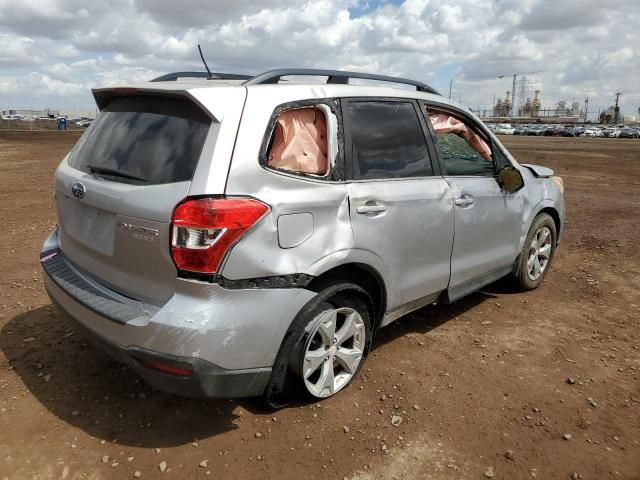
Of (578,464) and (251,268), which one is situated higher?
(251,268)

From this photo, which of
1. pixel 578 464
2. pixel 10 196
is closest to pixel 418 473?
pixel 578 464

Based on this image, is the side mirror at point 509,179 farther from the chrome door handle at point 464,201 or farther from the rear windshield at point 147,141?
the rear windshield at point 147,141

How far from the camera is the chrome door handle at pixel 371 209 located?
294 centimetres

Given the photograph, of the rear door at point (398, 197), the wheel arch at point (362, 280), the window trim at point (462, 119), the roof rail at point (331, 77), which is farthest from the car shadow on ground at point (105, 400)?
the window trim at point (462, 119)

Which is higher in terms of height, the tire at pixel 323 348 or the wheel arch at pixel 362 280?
the wheel arch at pixel 362 280

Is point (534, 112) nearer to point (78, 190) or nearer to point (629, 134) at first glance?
point (629, 134)

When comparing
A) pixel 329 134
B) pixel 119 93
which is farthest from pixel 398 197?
pixel 119 93

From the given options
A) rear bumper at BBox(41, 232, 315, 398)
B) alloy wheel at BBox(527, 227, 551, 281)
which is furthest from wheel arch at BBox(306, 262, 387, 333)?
alloy wheel at BBox(527, 227, 551, 281)

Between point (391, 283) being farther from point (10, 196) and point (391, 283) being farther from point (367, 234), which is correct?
point (10, 196)

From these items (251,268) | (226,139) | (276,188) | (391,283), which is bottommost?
(391,283)

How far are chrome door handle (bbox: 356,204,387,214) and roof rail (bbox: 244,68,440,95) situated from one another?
0.78m

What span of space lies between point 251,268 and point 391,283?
43.6 inches

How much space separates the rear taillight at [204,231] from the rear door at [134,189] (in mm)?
57

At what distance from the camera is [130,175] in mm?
2664
